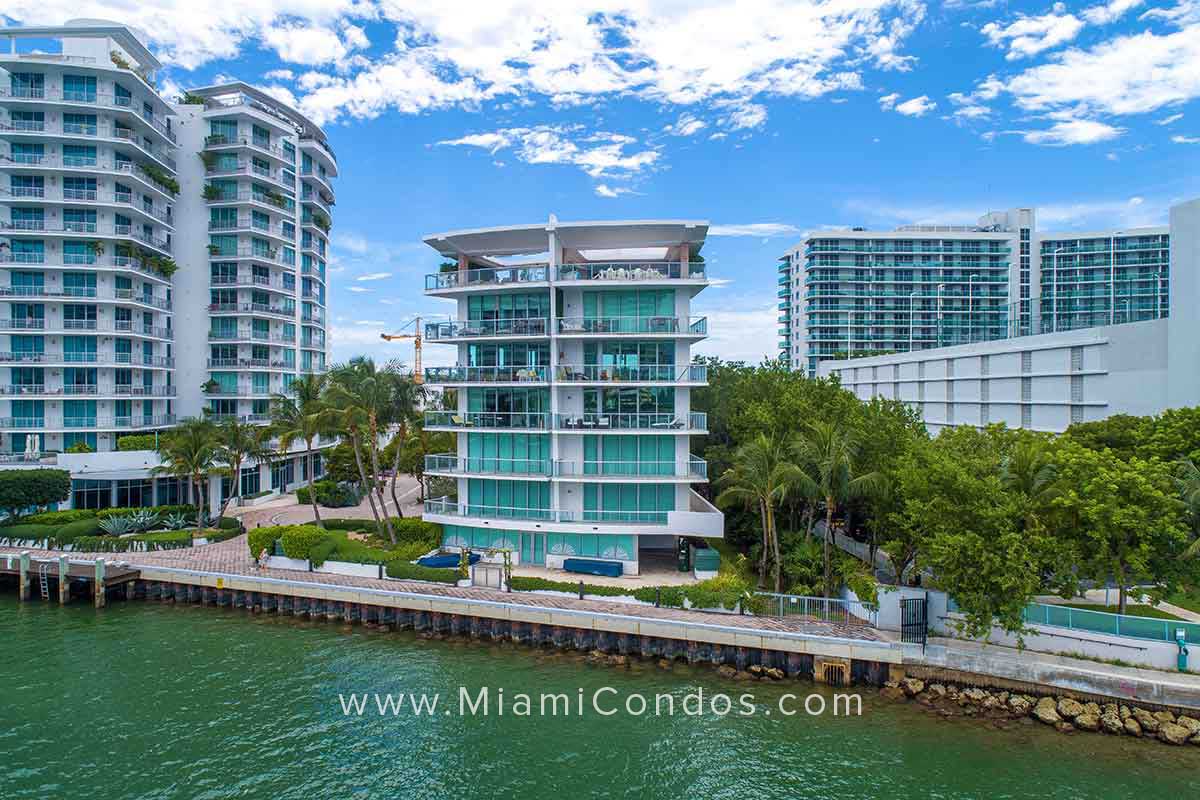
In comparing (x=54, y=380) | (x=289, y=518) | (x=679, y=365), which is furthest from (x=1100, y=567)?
(x=54, y=380)

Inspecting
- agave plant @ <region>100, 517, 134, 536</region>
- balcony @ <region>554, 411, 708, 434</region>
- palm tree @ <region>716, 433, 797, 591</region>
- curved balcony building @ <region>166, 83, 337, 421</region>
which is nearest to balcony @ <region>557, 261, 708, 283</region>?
balcony @ <region>554, 411, 708, 434</region>

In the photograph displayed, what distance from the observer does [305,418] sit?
42812mm

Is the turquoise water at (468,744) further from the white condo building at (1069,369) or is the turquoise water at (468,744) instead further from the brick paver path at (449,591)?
the white condo building at (1069,369)

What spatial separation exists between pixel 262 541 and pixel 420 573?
9516 millimetres

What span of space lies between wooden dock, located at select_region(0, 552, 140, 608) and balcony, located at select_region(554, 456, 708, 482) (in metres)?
22.9

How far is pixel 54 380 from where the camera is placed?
49.2 metres

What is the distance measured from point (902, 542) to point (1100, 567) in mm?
6494

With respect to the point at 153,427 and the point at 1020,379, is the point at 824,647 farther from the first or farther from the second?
the point at 153,427

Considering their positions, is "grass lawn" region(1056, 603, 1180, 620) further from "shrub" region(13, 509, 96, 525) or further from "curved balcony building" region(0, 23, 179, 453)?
"curved balcony building" region(0, 23, 179, 453)

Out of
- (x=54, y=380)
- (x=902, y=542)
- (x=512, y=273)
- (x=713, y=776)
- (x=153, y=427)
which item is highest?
(x=512, y=273)

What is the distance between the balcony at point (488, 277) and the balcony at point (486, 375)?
4590 mm

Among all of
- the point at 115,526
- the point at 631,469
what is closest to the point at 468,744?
the point at 631,469

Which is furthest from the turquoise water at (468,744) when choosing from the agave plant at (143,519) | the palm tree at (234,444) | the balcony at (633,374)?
the palm tree at (234,444)

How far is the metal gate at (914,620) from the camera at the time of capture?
81.7 feet
